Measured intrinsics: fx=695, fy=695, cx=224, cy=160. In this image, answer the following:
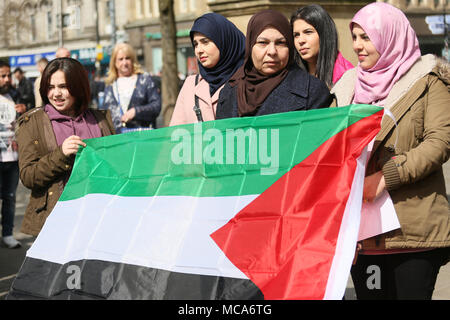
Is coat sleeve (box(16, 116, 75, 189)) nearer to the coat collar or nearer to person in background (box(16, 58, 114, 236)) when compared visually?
person in background (box(16, 58, 114, 236))

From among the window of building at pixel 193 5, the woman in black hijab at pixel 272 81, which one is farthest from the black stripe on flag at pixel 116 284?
the window of building at pixel 193 5

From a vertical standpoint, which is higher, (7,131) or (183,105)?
(183,105)

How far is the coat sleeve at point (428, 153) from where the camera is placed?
3.08m

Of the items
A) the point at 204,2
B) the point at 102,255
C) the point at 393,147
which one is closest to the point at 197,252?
the point at 102,255

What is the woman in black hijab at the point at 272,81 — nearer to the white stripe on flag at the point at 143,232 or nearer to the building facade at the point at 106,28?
the white stripe on flag at the point at 143,232

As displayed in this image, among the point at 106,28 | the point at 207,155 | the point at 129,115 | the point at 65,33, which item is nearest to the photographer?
the point at 207,155

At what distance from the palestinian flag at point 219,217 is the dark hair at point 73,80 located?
0.61 m

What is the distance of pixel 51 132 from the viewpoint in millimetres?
4062

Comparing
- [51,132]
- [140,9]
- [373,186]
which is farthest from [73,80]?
[140,9]

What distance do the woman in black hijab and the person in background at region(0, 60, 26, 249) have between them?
430 cm

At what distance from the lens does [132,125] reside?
7.16 metres

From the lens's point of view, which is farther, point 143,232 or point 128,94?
point 128,94

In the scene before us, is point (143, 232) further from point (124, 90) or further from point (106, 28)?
point (106, 28)

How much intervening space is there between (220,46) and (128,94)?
318 centimetres
